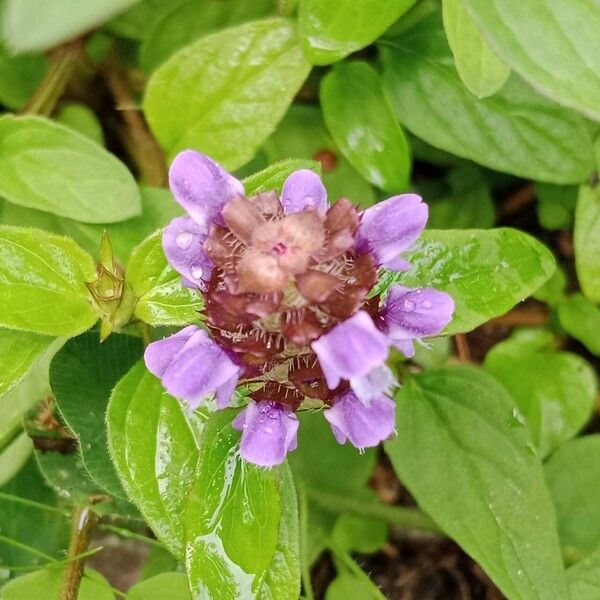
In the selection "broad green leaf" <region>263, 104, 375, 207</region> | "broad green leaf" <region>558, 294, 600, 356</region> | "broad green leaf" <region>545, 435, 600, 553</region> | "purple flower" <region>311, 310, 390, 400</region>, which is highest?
"purple flower" <region>311, 310, 390, 400</region>

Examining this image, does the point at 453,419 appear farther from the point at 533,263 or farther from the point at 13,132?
the point at 13,132

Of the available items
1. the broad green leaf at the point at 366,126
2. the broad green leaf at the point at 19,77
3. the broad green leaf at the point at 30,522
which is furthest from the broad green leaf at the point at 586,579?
the broad green leaf at the point at 19,77

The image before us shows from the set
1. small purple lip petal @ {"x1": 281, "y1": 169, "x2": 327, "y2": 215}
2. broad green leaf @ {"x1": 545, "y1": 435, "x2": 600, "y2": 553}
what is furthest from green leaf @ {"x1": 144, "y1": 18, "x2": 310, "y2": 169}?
broad green leaf @ {"x1": 545, "y1": 435, "x2": 600, "y2": 553}

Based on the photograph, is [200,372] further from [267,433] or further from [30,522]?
[30,522]

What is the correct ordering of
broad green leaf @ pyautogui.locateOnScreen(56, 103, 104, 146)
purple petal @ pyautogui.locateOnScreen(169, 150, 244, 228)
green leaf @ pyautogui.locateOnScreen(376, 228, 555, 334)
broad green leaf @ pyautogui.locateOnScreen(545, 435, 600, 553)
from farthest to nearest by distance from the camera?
broad green leaf @ pyautogui.locateOnScreen(56, 103, 104, 146) < broad green leaf @ pyautogui.locateOnScreen(545, 435, 600, 553) < green leaf @ pyautogui.locateOnScreen(376, 228, 555, 334) < purple petal @ pyautogui.locateOnScreen(169, 150, 244, 228)

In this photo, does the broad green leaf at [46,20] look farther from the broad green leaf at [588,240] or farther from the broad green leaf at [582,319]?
the broad green leaf at [582,319]

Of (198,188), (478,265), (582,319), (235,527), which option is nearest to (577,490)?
(582,319)

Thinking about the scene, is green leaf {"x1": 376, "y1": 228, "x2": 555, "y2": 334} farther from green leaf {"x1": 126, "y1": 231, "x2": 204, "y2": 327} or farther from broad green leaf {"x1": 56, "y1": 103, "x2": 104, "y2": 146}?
broad green leaf {"x1": 56, "y1": 103, "x2": 104, "y2": 146}
